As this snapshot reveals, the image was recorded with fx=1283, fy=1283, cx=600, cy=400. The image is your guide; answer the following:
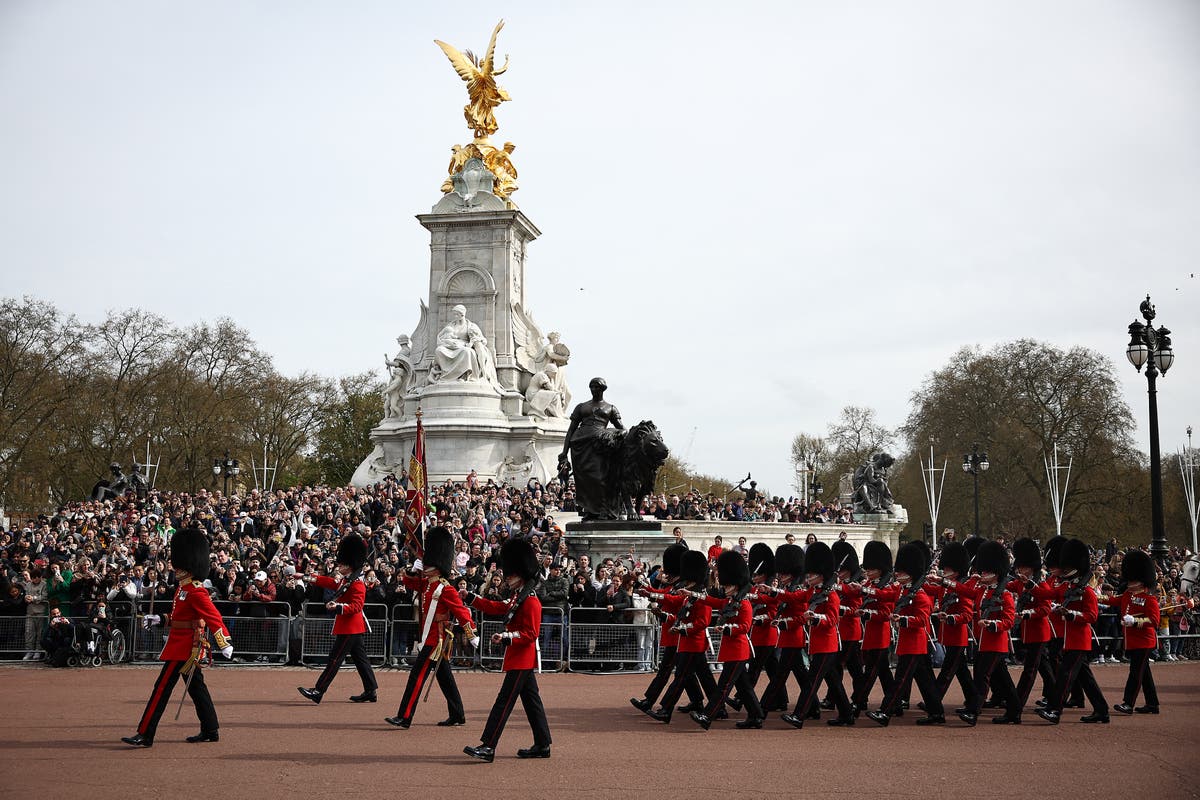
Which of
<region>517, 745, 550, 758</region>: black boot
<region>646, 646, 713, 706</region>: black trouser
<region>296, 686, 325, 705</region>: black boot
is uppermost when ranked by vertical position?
<region>646, 646, 713, 706</region>: black trouser

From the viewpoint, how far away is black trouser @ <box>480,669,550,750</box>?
9789 millimetres

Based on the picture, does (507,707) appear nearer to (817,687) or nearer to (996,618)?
(817,687)

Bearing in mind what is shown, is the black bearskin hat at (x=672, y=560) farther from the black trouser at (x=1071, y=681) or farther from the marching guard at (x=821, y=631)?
the black trouser at (x=1071, y=681)

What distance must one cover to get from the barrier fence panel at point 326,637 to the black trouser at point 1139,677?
9283 millimetres

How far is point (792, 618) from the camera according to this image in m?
12.1

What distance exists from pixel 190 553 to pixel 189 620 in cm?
59

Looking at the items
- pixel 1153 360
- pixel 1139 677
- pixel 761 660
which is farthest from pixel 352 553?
pixel 1153 360

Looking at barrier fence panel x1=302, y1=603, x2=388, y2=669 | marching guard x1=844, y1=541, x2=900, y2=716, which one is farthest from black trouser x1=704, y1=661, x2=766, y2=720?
barrier fence panel x1=302, y1=603, x2=388, y2=669

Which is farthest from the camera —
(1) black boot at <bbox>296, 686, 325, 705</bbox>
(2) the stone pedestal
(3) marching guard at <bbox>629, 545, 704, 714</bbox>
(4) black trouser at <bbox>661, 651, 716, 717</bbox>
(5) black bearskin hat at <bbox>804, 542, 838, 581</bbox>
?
(2) the stone pedestal

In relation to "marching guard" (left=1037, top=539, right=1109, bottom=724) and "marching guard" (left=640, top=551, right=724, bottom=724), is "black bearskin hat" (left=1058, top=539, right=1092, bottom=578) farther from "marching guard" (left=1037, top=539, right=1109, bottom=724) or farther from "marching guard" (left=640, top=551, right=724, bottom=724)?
"marching guard" (left=640, top=551, right=724, bottom=724)

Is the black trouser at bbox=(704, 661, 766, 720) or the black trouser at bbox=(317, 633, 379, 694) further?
the black trouser at bbox=(317, 633, 379, 694)

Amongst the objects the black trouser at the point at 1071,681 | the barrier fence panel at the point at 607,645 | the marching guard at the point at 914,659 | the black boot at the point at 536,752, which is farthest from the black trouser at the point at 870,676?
the barrier fence panel at the point at 607,645

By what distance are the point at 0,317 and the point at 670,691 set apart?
4459cm

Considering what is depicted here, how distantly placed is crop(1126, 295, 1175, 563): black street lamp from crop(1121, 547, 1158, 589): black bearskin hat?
22.0ft
